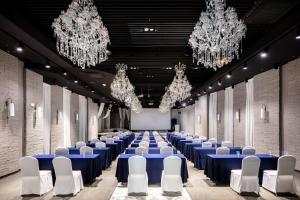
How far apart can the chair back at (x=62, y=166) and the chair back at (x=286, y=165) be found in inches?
172

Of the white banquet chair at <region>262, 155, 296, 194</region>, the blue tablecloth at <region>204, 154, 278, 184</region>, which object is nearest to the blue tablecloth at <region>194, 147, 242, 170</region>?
the blue tablecloth at <region>204, 154, 278, 184</region>

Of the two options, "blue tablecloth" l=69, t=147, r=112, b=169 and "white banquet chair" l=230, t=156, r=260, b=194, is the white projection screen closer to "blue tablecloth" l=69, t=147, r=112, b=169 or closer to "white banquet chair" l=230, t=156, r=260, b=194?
"blue tablecloth" l=69, t=147, r=112, b=169

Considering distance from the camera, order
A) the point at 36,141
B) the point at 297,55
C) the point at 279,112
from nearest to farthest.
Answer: the point at 297,55 < the point at 279,112 < the point at 36,141

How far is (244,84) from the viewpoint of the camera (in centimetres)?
1641

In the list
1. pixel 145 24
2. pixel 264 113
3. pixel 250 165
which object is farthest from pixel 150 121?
pixel 250 165

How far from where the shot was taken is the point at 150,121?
45.9 m

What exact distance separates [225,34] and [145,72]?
38.2 feet

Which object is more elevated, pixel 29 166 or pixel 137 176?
pixel 29 166

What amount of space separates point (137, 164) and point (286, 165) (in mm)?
3141

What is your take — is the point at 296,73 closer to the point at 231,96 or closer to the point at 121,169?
the point at 121,169

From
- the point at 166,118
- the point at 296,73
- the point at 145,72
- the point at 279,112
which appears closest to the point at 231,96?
the point at 145,72

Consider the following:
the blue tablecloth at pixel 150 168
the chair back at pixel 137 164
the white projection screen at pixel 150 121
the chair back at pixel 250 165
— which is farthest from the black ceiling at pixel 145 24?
the white projection screen at pixel 150 121

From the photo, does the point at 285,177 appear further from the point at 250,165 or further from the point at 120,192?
the point at 120,192

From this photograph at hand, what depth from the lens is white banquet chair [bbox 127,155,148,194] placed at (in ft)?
25.3
